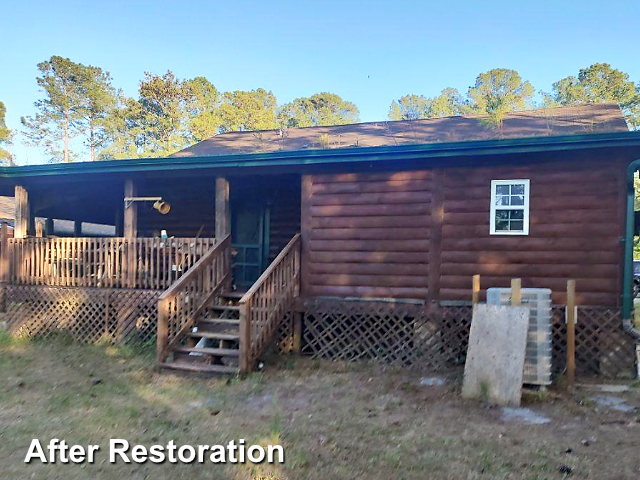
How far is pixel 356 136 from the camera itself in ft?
39.8

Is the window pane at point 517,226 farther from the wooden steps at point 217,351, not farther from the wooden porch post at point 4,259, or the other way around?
the wooden porch post at point 4,259

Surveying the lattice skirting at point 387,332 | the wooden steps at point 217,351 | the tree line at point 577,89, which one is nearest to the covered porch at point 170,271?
the wooden steps at point 217,351

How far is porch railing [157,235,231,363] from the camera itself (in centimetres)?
684

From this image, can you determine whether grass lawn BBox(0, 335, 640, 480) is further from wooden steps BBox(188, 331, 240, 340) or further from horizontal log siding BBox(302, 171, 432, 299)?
horizontal log siding BBox(302, 171, 432, 299)

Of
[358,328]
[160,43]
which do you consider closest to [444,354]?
[358,328]

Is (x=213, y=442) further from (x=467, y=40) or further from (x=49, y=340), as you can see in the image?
(x=467, y=40)

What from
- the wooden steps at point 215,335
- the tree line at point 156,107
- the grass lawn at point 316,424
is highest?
the tree line at point 156,107

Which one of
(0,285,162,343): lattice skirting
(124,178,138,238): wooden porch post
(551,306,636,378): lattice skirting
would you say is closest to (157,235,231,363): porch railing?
(0,285,162,343): lattice skirting

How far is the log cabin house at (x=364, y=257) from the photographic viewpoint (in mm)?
6742

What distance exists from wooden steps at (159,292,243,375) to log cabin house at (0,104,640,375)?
3cm

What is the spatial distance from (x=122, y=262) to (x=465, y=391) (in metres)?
6.28

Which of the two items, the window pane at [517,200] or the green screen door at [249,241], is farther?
the green screen door at [249,241]

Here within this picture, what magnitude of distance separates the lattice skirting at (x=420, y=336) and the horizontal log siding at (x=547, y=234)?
0.31m

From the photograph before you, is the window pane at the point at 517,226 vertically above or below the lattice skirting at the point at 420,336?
above
